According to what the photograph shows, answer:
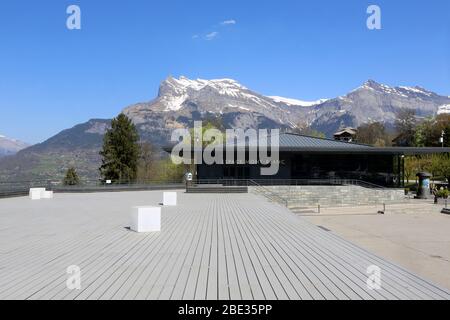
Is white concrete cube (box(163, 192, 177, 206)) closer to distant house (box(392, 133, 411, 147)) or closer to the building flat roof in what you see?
the building flat roof

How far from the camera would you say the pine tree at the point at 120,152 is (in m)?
57.2

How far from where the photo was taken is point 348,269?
8.39m

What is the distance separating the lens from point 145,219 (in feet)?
44.6

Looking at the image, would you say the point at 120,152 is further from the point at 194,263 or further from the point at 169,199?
the point at 194,263

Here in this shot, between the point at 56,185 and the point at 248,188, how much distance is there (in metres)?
16.1

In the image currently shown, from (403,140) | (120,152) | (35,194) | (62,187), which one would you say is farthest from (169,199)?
(403,140)

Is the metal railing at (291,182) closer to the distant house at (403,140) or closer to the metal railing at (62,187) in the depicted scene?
the metal railing at (62,187)

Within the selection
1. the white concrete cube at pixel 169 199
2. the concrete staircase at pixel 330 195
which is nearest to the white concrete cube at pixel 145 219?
the white concrete cube at pixel 169 199

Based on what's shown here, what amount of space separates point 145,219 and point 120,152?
45.7 m

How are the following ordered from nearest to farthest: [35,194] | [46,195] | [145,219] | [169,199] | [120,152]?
[145,219]
[169,199]
[35,194]
[46,195]
[120,152]

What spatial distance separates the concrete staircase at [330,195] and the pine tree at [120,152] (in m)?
24.0
